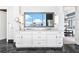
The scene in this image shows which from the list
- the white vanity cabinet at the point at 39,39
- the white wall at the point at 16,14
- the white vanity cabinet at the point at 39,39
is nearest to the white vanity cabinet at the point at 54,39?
the white vanity cabinet at the point at 39,39

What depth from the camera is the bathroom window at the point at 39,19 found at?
5.48 meters

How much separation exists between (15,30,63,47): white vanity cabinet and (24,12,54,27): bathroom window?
850 mm

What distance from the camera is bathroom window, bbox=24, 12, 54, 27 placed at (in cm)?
548

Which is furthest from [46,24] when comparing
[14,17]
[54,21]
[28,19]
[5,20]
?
[5,20]

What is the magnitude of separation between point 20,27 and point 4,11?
7.19ft

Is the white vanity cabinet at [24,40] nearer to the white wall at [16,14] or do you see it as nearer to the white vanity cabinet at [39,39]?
the white vanity cabinet at [39,39]

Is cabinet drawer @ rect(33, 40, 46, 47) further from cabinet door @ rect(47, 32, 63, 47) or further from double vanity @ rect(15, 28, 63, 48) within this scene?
cabinet door @ rect(47, 32, 63, 47)

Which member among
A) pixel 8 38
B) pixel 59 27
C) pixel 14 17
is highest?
pixel 14 17

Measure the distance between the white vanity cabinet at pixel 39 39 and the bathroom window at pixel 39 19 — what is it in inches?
33.5

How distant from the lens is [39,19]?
5.55 meters

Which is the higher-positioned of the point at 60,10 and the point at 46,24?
the point at 60,10

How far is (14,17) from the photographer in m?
6.20
